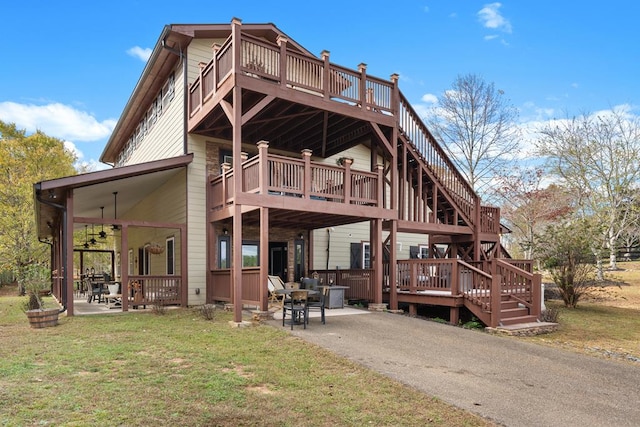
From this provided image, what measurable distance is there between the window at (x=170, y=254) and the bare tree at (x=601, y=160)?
20266 millimetres

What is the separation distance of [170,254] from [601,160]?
22202 millimetres

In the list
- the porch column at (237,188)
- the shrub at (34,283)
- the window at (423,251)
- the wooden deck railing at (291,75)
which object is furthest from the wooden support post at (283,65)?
the window at (423,251)

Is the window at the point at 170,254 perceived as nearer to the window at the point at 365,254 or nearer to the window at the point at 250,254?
the window at the point at 250,254

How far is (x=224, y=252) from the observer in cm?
1395

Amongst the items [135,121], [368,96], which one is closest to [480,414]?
[368,96]

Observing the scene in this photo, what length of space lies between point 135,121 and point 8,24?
43.9 feet

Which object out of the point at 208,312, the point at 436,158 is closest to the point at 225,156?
the point at 208,312

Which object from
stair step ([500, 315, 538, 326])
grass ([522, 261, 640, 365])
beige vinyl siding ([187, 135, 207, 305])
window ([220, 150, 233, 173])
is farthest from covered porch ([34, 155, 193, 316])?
grass ([522, 261, 640, 365])

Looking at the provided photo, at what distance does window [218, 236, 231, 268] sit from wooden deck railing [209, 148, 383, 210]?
115cm

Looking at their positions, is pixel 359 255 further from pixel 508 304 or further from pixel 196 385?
pixel 196 385

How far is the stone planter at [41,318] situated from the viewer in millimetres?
9953

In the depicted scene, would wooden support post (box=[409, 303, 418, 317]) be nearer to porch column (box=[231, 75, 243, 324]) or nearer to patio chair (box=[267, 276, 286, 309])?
patio chair (box=[267, 276, 286, 309])

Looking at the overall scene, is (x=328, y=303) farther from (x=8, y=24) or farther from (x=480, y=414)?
(x=8, y=24)

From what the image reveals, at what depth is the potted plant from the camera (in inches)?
393
